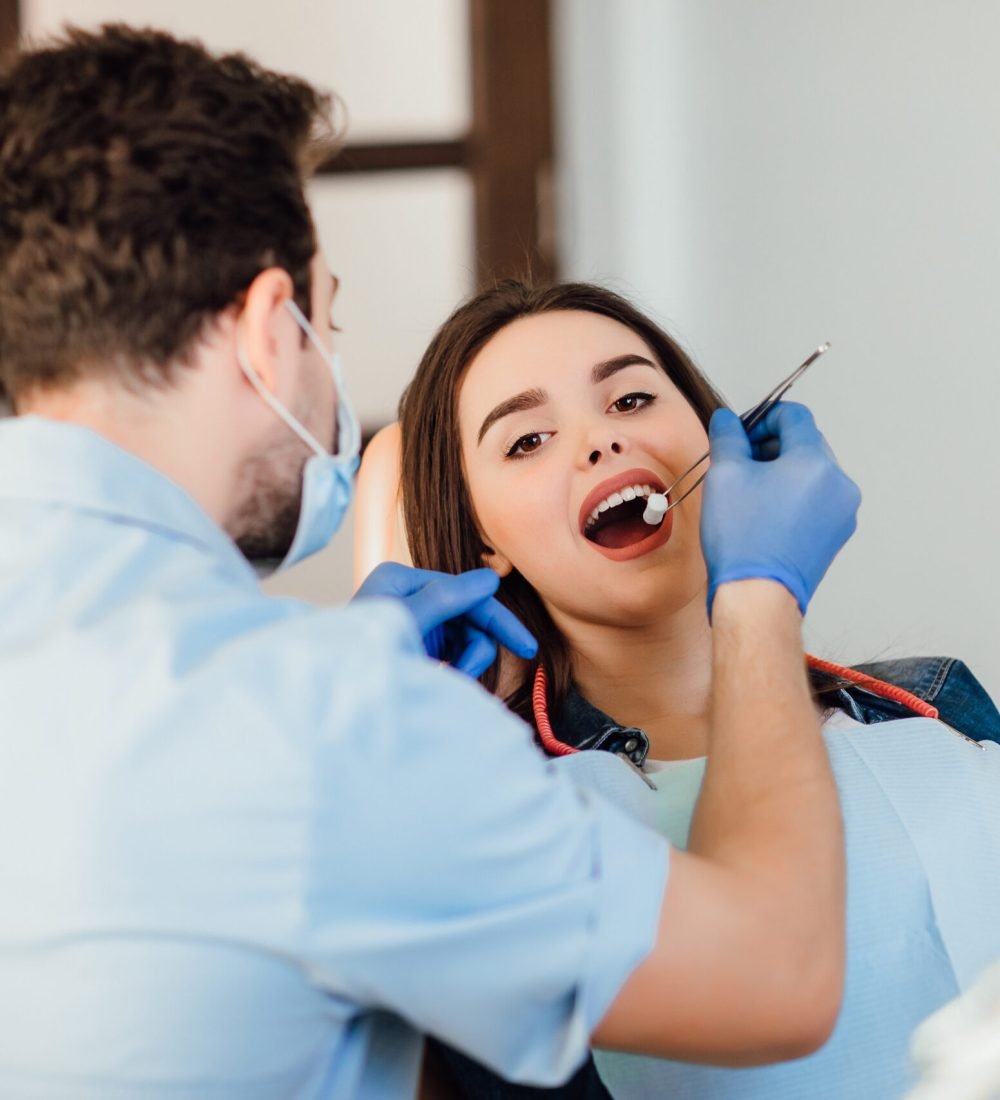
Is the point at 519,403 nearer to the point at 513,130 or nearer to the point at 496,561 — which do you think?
the point at 496,561

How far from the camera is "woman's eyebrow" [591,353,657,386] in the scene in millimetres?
1467

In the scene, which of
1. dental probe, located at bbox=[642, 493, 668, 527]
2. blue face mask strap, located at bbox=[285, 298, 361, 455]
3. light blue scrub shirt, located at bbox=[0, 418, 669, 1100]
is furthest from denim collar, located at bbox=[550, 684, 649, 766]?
light blue scrub shirt, located at bbox=[0, 418, 669, 1100]

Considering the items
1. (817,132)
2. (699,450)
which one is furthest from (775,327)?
(699,450)

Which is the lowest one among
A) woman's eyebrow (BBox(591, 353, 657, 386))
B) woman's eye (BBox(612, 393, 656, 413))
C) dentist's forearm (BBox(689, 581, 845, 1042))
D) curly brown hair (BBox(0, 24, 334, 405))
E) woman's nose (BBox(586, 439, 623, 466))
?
dentist's forearm (BBox(689, 581, 845, 1042))

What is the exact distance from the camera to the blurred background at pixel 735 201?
2.00m

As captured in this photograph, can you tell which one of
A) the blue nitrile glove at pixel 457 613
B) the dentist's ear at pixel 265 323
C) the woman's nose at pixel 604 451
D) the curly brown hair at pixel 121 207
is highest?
the curly brown hair at pixel 121 207

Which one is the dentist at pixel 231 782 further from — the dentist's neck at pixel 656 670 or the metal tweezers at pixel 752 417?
the dentist's neck at pixel 656 670

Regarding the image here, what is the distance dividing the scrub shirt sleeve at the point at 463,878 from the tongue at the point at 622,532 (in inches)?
25.7

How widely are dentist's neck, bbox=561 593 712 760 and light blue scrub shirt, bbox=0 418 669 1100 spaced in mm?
666

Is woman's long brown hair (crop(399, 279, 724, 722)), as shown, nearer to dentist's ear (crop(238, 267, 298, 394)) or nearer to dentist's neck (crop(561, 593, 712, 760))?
dentist's neck (crop(561, 593, 712, 760))

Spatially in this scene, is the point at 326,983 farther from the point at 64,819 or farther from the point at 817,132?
the point at 817,132

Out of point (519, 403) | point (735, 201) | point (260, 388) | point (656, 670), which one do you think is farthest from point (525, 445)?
point (735, 201)

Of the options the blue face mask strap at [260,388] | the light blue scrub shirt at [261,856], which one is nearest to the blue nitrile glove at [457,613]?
the blue face mask strap at [260,388]

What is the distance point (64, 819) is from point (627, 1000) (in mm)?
328
